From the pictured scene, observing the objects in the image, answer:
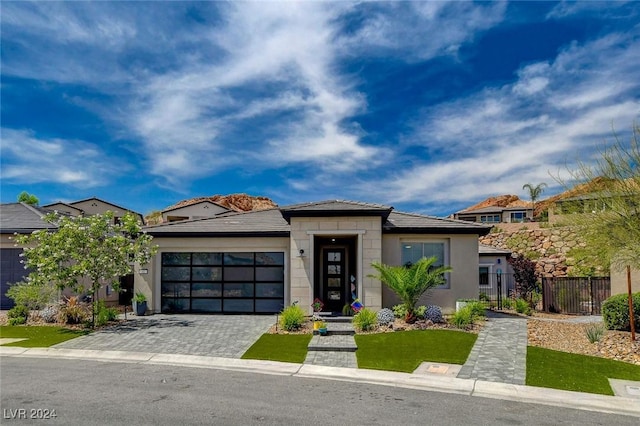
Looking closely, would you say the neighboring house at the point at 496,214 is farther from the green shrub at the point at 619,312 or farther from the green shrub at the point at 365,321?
the green shrub at the point at 365,321

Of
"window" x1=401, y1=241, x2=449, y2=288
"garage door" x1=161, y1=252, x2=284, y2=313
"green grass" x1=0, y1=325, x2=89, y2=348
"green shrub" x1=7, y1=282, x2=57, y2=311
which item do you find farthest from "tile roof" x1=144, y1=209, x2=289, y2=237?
"green grass" x1=0, y1=325, x2=89, y2=348

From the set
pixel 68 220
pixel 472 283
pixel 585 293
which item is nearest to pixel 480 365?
pixel 472 283

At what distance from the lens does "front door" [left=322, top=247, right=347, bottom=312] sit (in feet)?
66.6

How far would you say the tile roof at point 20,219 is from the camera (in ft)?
67.2

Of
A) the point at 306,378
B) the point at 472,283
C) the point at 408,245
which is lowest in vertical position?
the point at 306,378

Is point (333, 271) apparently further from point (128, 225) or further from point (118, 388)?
point (118, 388)

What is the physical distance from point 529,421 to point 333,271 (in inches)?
520

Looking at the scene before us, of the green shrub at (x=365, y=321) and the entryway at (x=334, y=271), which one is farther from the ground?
the entryway at (x=334, y=271)

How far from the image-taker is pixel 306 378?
10.3 meters

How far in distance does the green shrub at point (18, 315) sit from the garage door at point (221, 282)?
502 cm

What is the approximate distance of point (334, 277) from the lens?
2039 centimetres

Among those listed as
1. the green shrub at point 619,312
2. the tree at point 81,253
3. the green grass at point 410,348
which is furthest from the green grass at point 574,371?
the tree at point 81,253

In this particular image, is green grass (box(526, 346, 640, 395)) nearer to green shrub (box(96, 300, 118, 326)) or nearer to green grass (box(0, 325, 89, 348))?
green grass (box(0, 325, 89, 348))

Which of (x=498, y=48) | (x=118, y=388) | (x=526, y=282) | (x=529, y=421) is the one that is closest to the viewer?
(x=529, y=421)
